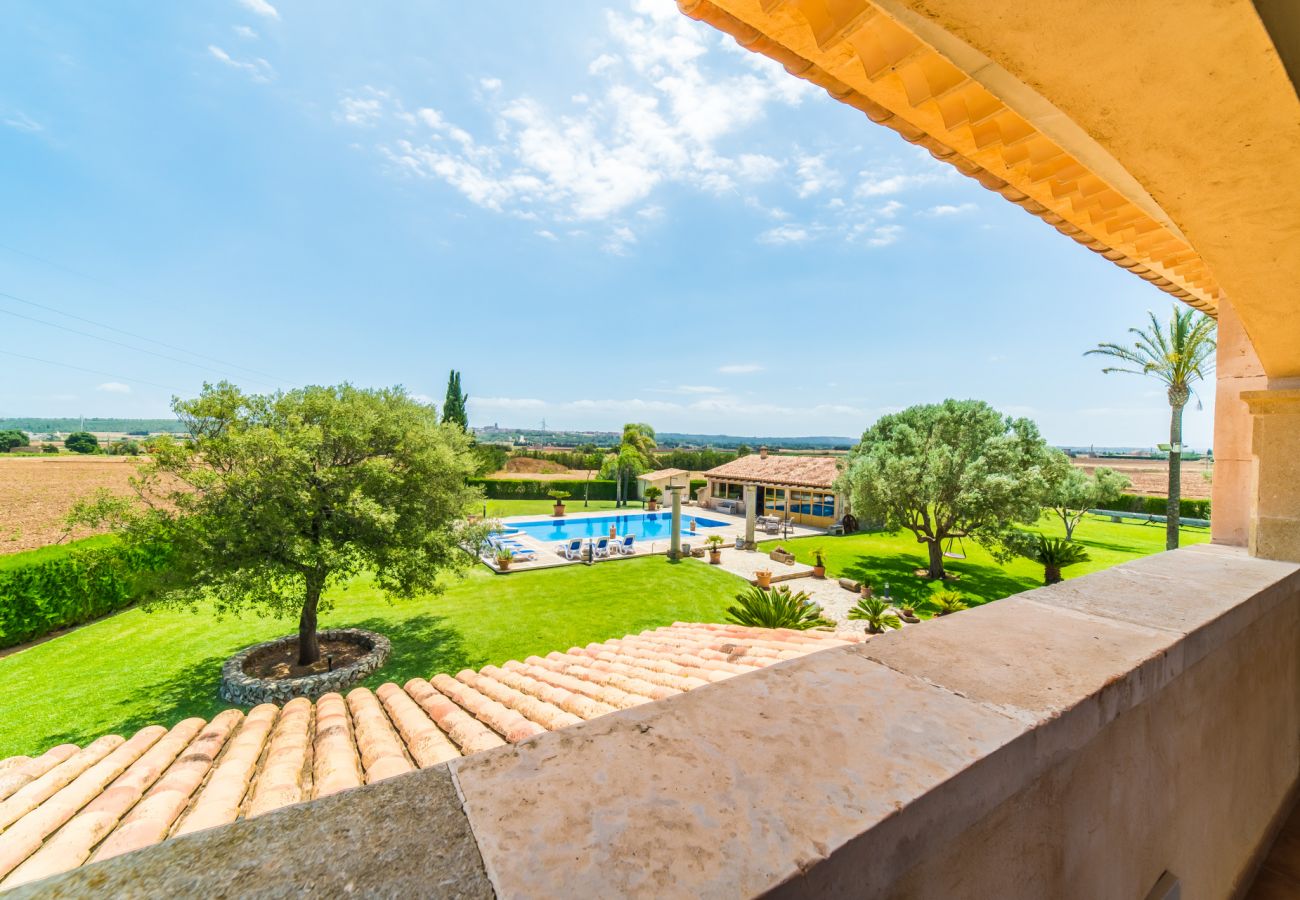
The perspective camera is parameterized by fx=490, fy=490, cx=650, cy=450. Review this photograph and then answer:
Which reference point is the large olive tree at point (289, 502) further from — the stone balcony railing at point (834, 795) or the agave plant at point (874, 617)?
the agave plant at point (874, 617)

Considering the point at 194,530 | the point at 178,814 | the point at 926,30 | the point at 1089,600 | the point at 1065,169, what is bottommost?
the point at 178,814

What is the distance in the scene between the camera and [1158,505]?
33375 millimetres

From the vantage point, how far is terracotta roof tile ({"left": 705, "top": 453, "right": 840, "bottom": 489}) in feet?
91.5

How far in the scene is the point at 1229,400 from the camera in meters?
4.63

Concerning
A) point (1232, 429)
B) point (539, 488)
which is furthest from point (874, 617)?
point (539, 488)

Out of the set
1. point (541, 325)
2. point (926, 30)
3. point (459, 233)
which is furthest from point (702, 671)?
point (541, 325)

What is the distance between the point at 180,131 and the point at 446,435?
18521mm

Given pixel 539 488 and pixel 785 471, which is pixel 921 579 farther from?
pixel 539 488

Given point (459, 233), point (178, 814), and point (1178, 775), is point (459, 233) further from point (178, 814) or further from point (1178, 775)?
point (1178, 775)

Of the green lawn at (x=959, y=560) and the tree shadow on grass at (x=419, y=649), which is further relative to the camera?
the green lawn at (x=959, y=560)

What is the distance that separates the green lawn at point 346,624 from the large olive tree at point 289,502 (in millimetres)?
1656

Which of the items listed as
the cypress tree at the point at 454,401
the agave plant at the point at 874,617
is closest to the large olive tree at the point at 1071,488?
the agave plant at the point at 874,617

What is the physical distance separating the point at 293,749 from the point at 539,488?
116 feet

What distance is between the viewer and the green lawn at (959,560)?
1634cm
